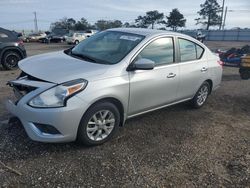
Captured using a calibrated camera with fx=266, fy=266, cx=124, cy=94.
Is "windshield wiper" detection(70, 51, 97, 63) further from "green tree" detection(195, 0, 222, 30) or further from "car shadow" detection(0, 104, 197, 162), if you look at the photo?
"green tree" detection(195, 0, 222, 30)

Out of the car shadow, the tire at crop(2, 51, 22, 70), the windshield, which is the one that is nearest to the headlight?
the car shadow

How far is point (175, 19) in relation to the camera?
73.1 m

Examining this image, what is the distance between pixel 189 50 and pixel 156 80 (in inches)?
49.5

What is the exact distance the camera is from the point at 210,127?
479 cm

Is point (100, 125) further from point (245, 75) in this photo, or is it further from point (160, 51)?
point (245, 75)

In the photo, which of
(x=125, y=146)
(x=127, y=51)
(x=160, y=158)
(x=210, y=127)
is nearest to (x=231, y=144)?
(x=210, y=127)

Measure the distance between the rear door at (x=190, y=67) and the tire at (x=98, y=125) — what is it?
5.25ft

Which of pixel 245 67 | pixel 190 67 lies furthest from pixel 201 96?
pixel 245 67

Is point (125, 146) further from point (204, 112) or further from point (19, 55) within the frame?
point (19, 55)

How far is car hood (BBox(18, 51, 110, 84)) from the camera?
3449 mm

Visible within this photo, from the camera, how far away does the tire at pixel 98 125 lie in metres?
3.51

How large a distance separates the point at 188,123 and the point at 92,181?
2467 millimetres

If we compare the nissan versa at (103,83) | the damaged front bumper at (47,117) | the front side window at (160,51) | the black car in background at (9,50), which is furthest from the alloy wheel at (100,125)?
the black car in background at (9,50)

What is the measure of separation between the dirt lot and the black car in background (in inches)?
222
